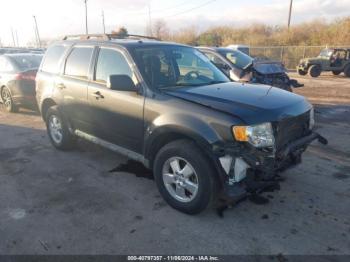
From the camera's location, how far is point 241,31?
47375 mm

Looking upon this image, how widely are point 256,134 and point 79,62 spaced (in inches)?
125

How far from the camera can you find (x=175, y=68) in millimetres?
4492

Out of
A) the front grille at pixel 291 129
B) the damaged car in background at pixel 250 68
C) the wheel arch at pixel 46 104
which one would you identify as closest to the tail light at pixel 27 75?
the wheel arch at pixel 46 104

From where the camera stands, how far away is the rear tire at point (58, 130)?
5574mm

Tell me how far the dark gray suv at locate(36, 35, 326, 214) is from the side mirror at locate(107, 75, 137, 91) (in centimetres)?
1

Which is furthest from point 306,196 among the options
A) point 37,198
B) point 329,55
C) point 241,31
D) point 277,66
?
point 241,31

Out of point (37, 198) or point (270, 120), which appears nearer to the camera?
point (270, 120)

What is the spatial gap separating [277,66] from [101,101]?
21.7 feet

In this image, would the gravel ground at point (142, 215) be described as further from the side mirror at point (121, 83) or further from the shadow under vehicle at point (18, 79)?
the shadow under vehicle at point (18, 79)

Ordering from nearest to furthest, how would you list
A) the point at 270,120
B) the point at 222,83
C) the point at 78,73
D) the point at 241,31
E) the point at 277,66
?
the point at 270,120 → the point at 222,83 → the point at 78,73 → the point at 277,66 → the point at 241,31

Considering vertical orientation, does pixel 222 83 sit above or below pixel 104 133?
above

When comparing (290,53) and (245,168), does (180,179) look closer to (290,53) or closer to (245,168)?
(245,168)

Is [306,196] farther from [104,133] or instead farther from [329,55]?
[329,55]

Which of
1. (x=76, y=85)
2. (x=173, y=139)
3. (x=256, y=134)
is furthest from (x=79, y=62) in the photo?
(x=256, y=134)
